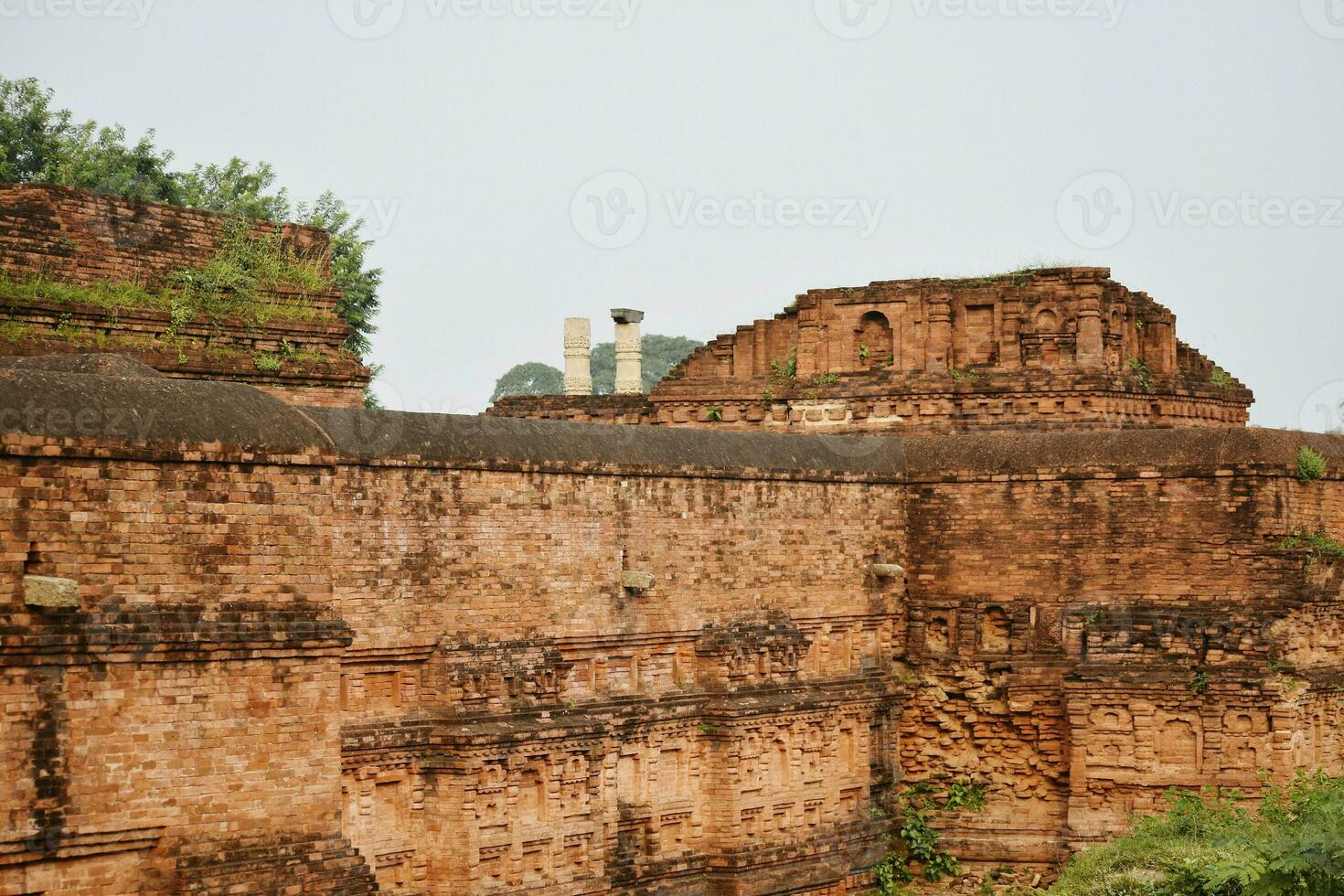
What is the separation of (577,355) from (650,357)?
39.5 m

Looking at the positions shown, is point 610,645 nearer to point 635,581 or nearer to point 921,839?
point 635,581

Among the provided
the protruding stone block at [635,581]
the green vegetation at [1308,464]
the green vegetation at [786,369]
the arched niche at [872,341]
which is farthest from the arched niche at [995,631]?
the green vegetation at [786,369]

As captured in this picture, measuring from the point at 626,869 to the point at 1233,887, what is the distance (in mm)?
4643

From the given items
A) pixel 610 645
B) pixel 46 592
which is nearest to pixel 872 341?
pixel 610 645

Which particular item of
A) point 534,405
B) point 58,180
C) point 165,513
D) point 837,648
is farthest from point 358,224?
point 165,513

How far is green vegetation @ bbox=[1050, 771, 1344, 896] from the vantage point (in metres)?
13.0

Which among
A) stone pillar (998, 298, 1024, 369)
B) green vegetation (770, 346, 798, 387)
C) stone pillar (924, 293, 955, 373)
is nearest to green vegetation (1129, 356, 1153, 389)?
stone pillar (998, 298, 1024, 369)

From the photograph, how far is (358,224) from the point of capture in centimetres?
3225

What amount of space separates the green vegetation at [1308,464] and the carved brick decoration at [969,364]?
297cm

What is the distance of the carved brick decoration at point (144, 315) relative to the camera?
15.0 metres

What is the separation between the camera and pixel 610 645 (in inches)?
605

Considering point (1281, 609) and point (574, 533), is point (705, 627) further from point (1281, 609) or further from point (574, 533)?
point (1281, 609)

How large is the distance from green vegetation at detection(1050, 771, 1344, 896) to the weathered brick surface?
1.77 feet

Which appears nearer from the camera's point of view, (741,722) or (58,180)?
(741,722)
